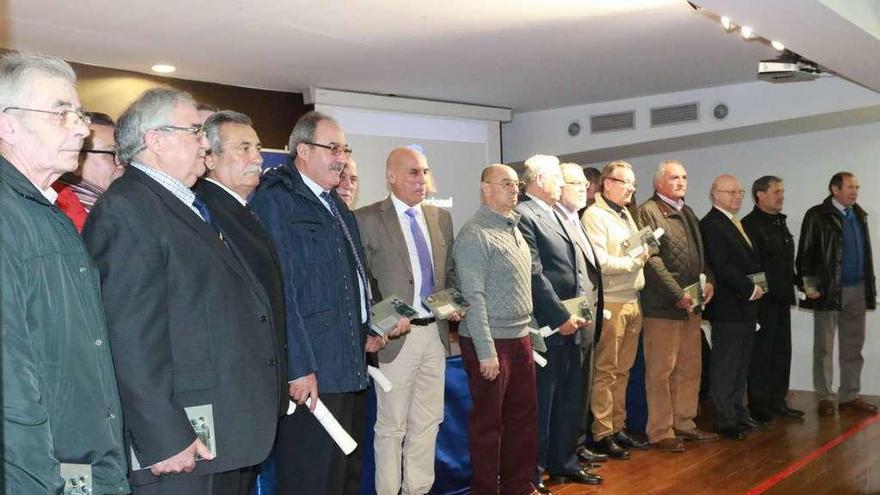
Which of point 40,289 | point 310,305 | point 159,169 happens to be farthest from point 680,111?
point 40,289

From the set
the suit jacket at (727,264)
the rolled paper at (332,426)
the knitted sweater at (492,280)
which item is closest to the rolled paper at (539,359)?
the knitted sweater at (492,280)

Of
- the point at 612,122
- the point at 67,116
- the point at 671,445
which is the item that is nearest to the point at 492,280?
the point at 671,445

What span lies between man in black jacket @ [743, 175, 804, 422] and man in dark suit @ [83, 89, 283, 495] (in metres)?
4.72

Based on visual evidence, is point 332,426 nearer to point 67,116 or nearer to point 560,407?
point 67,116

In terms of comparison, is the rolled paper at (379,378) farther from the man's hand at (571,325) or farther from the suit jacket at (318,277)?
the man's hand at (571,325)

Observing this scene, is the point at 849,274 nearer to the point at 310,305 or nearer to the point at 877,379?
the point at 877,379

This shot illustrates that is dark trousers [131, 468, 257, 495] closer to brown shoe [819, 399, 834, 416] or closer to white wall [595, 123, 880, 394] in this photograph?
brown shoe [819, 399, 834, 416]

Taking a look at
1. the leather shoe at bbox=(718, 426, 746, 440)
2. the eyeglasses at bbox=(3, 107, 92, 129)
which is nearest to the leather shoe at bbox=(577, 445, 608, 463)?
the leather shoe at bbox=(718, 426, 746, 440)

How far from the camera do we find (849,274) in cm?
675

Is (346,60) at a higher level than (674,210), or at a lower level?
higher

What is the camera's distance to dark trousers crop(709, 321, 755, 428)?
5.75 m

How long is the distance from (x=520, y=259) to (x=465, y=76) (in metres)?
2.79

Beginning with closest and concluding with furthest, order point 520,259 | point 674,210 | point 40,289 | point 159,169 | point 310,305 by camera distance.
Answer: point 40,289 → point 159,169 → point 310,305 → point 520,259 → point 674,210

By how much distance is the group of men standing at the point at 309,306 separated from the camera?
5.78 ft
